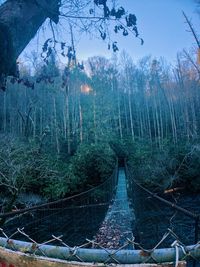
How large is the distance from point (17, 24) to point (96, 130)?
17884mm

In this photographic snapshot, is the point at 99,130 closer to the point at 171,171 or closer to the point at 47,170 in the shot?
the point at 171,171

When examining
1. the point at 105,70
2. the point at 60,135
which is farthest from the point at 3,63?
the point at 105,70

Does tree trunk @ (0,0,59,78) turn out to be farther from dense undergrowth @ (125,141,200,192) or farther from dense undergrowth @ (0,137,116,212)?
dense undergrowth @ (125,141,200,192)

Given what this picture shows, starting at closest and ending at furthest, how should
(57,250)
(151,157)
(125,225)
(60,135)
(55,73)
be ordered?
1. (57,250)
2. (55,73)
3. (125,225)
4. (151,157)
5. (60,135)

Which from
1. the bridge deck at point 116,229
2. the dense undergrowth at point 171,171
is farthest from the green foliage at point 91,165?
the bridge deck at point 116,229

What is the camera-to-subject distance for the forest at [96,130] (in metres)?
11.5

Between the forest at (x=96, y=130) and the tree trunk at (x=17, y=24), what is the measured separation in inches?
7.9

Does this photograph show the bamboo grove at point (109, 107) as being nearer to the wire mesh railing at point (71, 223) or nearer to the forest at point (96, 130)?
the forest at point (96, 130)

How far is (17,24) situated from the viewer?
47.1 inches

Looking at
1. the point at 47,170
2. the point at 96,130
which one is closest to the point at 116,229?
the point at 47,170

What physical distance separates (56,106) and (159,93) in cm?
1246

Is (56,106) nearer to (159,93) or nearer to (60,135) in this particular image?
(60,135)

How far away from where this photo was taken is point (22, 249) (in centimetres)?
75

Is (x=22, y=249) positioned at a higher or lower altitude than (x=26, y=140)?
lower
